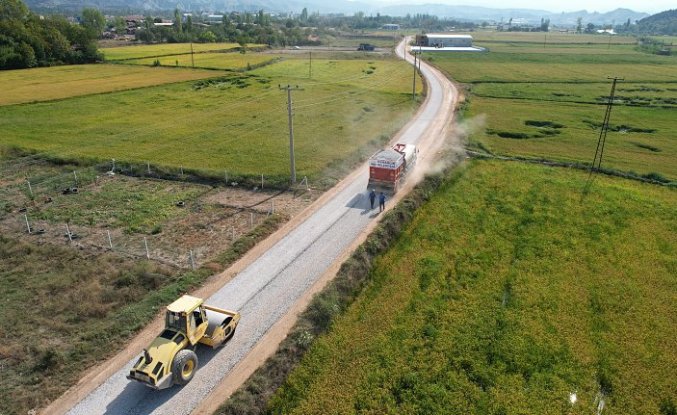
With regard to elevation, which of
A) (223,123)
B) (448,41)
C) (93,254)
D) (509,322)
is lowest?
(509,322)

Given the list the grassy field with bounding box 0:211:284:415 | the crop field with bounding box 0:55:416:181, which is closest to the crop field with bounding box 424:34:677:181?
the crop field with bounding box 0:55:416:181

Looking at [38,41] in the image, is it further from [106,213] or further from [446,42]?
[446,42]

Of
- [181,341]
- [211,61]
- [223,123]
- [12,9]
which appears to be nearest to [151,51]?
[211,61]

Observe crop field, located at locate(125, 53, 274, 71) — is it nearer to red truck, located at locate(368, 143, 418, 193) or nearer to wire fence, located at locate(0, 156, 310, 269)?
wire fence, located at locate(0, 156, 310, 269)

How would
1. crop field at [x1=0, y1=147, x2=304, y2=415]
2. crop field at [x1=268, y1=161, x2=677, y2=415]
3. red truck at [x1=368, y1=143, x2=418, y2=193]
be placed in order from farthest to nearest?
1. red truck at [x1=368, y1=143, x2=418, y2=193]
2. crop field at [x1=0, y1=147, x2=304, y2=415]
3. crop field at [x1=268, y1=161, x2=677, y2=415]

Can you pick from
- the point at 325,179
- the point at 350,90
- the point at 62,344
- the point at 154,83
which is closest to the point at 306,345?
the point at 62,344

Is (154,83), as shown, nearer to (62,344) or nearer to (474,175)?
(474,175)
